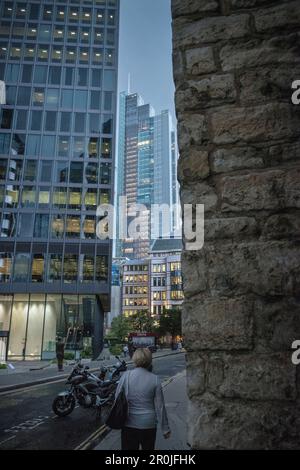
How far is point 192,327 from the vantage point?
2.57 metres

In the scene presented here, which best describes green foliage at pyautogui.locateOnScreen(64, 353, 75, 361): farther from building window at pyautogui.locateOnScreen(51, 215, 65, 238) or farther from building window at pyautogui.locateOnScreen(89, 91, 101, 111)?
building window at pyautogui.locateOnScreen(89, 91, 101, 111)

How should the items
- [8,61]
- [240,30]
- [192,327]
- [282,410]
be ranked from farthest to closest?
[8,61] → [240,30] → [192,327] → [282,410]

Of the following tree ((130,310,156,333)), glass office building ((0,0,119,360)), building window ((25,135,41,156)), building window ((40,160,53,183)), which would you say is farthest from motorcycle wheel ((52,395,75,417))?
tree ((130,310,156,333))

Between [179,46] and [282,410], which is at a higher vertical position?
[179,46]

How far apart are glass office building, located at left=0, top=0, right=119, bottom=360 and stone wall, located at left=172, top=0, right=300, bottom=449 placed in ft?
110

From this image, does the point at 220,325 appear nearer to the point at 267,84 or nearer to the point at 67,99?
the point at 267,84

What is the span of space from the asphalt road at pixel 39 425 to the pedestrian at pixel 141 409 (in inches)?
113

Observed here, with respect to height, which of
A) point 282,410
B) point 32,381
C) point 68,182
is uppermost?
point 68,182

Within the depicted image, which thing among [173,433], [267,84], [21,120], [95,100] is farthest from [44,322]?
[267,84]

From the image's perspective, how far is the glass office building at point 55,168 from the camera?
119ft

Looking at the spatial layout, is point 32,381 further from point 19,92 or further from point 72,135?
point 19,92

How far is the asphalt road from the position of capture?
6.16m

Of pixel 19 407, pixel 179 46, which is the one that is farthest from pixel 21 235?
pixel 179 46

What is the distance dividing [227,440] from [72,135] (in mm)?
42878
